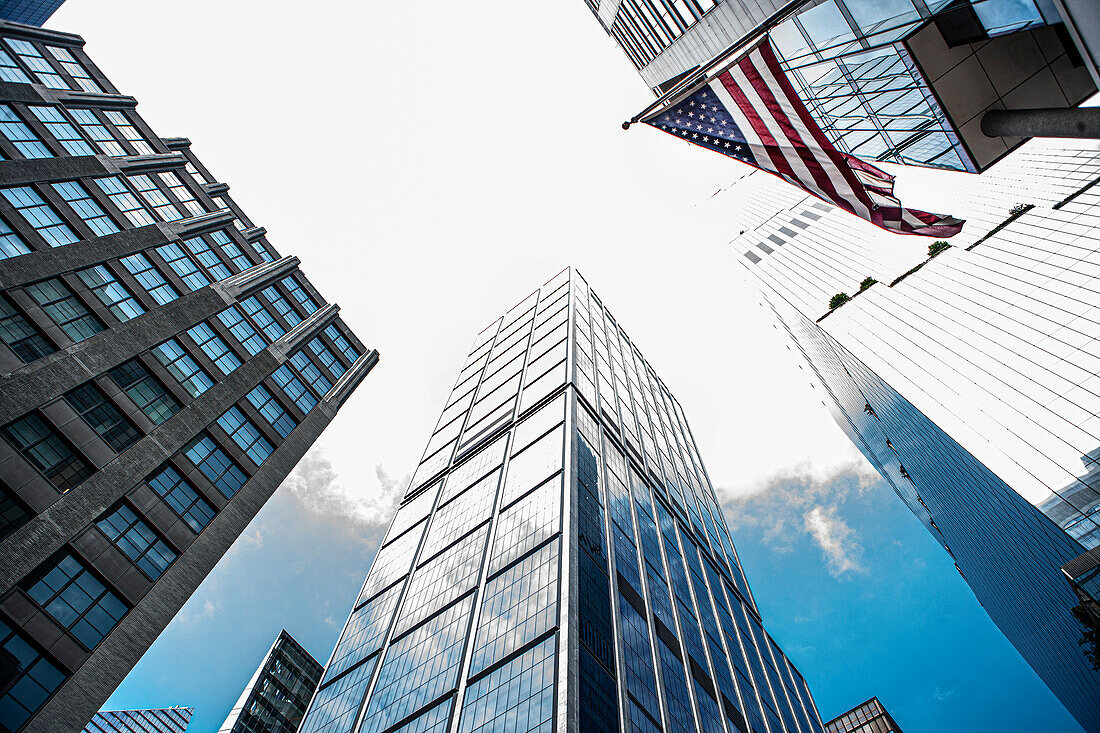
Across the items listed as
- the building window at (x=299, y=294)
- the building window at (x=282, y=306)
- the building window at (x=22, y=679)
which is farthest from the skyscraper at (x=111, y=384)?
the building window at (x=299, y=294)

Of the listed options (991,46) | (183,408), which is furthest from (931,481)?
(183,408)

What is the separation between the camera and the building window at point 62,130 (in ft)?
149

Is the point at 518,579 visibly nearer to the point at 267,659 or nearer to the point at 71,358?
the point at 71,358

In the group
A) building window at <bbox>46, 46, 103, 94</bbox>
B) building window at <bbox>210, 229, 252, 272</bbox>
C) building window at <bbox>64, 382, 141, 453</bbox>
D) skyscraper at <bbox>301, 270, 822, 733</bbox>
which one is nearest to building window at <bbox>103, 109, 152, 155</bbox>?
building window at <bbox>46, 46, 103, 94</bbox>

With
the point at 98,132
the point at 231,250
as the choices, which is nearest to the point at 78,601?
the point at 231,250

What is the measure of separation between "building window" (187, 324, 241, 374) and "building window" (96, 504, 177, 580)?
14.7 meters

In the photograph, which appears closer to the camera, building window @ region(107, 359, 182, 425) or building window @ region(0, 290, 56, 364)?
building window @ region(0, 290, 56, 364)

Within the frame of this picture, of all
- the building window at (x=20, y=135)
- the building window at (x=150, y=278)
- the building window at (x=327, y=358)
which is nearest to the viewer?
the building window at (x=20, y=135)

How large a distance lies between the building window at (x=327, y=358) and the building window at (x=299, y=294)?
4895mm

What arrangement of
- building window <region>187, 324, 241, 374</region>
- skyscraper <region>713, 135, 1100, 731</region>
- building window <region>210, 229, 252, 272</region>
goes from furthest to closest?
1. building window <region>210, 229, 252, 272</region>
2. building window <region>187, 324, 241, 374</region>
3. skyscraper <region>713, 135, 1100, 731</region>

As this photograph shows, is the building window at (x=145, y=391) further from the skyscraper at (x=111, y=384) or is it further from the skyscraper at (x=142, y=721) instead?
the skyscraper at (x=142, y=721)

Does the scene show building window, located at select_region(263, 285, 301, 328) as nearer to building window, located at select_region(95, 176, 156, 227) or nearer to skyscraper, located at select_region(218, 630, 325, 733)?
building window, located at select_region(95, 176, 156, 227)

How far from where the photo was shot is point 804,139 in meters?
20.4

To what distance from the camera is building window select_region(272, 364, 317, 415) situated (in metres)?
52.8
